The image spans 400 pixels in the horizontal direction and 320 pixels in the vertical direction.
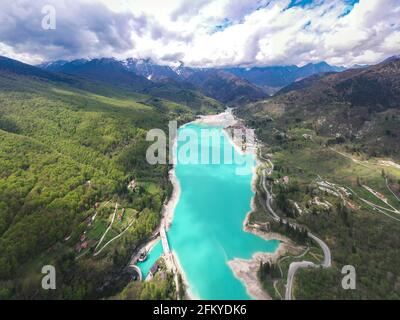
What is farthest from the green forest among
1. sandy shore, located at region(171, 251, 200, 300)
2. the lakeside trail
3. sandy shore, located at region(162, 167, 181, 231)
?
the lakeside trail

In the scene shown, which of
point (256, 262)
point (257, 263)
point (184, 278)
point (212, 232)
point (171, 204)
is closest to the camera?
point (184, 278)

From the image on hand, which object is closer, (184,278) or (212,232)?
(184,278)

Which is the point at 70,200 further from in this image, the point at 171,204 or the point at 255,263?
the point at 255,263

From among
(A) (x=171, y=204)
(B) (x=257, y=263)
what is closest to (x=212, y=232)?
(B) (x=257, y=263)

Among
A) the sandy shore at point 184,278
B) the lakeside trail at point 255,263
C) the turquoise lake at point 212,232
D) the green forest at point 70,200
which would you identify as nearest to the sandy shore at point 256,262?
the lakeside trail at point 255,263

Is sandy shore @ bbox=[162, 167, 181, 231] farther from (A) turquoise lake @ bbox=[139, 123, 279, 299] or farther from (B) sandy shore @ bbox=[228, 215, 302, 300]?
(B) sandy shore @ bbox=[228, 215, 302, 300]

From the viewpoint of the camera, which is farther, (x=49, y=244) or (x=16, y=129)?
(x=16, y=129)

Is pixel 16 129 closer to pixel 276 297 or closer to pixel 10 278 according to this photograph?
pixel 10 278
